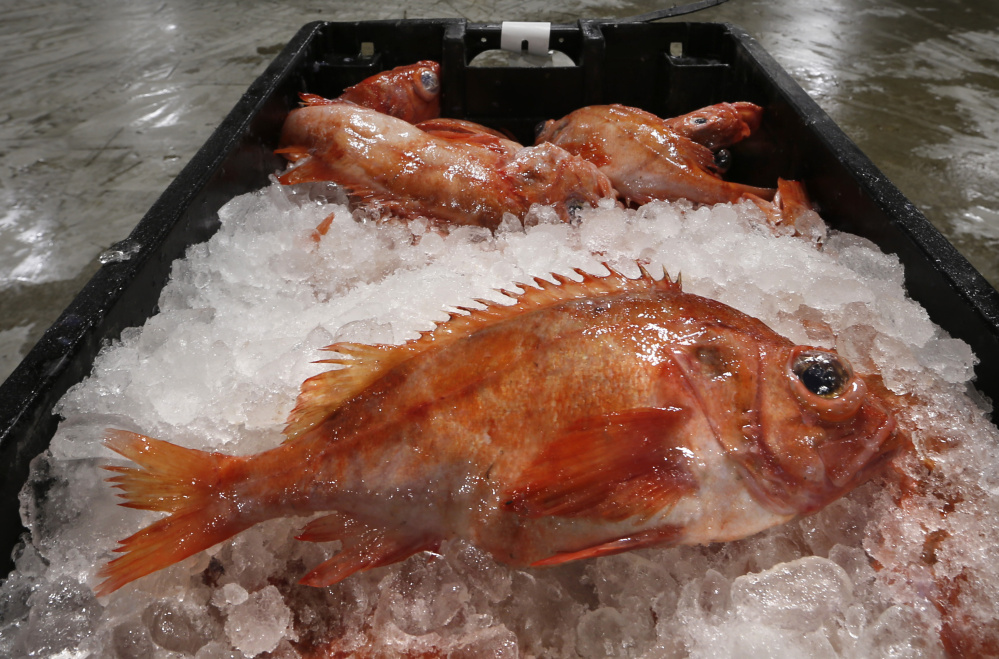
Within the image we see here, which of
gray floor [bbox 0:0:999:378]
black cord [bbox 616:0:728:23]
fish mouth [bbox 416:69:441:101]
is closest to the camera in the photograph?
fish mouth [bbox 416:69:441:101]

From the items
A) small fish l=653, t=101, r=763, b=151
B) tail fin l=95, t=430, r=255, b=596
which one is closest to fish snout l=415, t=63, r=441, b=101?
small fish l=653, t=101, r=763, b=151

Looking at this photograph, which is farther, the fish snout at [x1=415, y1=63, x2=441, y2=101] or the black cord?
the black cord

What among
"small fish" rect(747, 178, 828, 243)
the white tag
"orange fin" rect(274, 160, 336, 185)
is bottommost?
"small fish" rect(747, 178, 828, 243)

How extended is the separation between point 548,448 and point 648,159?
1.47 metres

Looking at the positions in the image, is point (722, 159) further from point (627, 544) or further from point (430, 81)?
point (627, 544)

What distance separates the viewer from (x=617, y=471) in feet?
3.06

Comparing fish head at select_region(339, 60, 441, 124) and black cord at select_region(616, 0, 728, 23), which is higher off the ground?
black cord at select_region(616, 0, 728, 23)

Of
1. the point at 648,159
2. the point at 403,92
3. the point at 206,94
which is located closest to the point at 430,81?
the point at 403,92

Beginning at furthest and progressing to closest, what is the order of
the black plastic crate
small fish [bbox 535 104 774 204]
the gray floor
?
the gray floor
small fish [bbox 535 104 774 204]
the black plastic crate

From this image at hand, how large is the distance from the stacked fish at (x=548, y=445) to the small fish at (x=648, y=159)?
106cm

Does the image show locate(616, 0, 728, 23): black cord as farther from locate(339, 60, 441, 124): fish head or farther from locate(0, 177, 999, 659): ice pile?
locate(0, 177, 999, 659): ice pile

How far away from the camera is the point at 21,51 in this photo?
17.0 ft

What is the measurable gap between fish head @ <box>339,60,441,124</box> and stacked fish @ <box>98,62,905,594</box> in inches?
61.3

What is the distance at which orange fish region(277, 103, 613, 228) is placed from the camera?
78.1 inches
